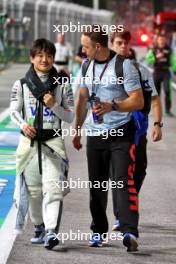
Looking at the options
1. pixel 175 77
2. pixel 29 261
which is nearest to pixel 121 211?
pixel 29 261

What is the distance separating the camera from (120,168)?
29.7 ft

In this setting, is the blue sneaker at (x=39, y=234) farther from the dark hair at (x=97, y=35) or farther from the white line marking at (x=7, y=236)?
the dark hair at (x=97, y=35)

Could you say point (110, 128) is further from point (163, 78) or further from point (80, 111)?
point (163, 78)

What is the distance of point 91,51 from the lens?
8.88 meters

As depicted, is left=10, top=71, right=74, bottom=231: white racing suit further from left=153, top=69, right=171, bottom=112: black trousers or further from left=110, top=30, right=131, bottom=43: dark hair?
left=153, top=69, right=171, bottom=112: black trousers

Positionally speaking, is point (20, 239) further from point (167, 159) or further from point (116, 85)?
point (167, 159)

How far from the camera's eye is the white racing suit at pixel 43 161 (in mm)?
9031

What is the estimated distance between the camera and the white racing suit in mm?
9031

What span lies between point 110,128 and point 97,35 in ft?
2.38

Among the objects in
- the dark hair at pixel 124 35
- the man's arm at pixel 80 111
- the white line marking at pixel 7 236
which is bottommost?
the white line marking at pixel 7 236

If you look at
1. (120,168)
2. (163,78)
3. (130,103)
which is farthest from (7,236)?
(163,78)

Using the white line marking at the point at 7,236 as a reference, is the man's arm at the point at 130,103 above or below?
above

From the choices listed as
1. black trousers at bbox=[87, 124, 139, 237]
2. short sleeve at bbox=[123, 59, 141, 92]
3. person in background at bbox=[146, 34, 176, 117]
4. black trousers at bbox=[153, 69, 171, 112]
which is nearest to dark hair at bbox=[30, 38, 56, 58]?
short sleeve at bbox=[123, 59, 141, 92]

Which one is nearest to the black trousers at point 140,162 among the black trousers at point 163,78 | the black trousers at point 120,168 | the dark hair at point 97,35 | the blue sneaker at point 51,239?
the black trousers at point 120,168
